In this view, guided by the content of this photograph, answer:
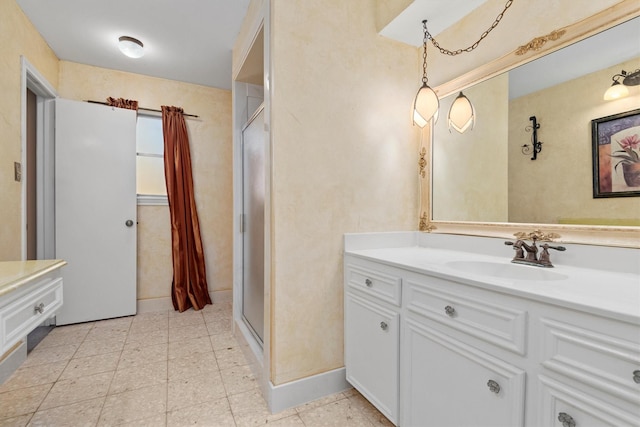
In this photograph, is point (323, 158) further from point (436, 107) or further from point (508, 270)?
point (508, 270)

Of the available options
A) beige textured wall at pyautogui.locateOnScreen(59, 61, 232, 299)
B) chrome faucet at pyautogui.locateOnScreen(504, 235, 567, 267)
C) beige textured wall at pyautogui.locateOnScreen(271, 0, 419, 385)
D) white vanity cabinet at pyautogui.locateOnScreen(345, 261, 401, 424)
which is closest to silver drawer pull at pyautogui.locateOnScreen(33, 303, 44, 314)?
beige textured wall at pyautogui.locateOnScreen(271, 0, 419, 385)

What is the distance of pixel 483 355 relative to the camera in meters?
0.97

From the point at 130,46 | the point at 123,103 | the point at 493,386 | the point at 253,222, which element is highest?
the point at 130,46

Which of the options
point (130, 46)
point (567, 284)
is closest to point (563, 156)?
point (567, 284)

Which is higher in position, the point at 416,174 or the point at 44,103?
the point at 44,103

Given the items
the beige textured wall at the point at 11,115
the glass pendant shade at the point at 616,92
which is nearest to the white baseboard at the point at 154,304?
the beige textured wall at the point at 11,115

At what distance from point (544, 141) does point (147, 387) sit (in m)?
2.62

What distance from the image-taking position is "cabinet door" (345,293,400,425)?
1.34m

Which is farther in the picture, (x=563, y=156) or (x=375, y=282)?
(x=375, y=282)

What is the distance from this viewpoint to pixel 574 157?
4.31 feet

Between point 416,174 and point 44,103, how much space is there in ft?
11.1

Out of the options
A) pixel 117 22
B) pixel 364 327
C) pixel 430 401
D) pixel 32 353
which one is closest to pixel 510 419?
pixel 430 401

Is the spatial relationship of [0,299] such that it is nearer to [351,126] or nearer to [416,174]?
[351,126]

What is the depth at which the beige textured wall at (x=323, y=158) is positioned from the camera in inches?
61.9
